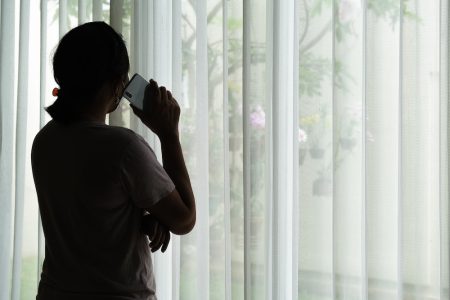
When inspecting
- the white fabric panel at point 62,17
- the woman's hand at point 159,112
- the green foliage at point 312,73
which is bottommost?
the woman's hand at point 159,112

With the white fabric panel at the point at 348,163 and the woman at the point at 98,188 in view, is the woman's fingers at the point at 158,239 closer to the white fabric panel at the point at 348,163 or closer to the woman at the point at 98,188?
the woman at the point at 98,188

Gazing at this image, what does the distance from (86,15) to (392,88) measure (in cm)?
100

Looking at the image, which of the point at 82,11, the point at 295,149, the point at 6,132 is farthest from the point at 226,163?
Answer: the point at 6,132

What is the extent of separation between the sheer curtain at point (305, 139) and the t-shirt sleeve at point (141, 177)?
1.49 feet

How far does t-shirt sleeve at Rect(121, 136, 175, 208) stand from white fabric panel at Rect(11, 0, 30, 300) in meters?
1.04

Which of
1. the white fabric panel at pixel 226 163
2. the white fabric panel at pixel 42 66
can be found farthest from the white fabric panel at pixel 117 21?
the white fabric panel at pixel 226 163

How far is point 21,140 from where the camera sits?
198 cm

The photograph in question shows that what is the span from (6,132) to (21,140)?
61mm

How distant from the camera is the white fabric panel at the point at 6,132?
1992mm

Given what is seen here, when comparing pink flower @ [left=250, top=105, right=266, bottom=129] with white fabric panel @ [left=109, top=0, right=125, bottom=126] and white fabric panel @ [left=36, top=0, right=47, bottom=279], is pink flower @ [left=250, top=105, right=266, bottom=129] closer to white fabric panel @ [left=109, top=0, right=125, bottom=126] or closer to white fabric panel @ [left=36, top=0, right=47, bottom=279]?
white fabric panel @ [left=109, top=0, right=125, bottom=126]

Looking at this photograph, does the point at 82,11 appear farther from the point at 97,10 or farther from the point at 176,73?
the point at 176,73

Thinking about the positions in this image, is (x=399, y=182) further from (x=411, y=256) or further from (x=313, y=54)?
(x=313, y=54)

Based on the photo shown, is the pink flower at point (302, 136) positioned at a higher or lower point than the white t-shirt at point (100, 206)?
higher

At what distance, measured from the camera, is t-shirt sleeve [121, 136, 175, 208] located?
1.05m
